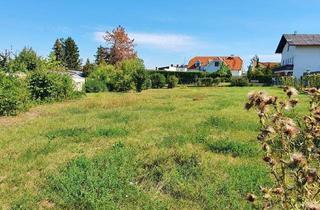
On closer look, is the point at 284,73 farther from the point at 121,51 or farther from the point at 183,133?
the point at 183,133

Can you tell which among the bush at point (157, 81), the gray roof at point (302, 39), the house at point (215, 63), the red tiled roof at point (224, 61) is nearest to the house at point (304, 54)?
the gray roof at point (302, 39)

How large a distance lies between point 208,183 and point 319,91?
148 inches

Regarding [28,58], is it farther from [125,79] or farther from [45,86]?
[125,79]

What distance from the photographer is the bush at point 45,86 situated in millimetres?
20078

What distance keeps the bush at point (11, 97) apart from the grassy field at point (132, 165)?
12.2 ft

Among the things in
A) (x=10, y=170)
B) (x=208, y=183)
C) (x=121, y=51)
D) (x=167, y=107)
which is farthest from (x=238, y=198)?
(x=121, y=51)

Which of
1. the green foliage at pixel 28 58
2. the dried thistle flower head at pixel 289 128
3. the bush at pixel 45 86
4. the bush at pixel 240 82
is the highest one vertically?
the green foliage at pixel 28 58

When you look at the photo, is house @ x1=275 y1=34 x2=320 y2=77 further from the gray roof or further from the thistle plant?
the thistle plant

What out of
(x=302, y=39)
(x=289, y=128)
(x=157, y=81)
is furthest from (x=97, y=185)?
(x=302, y=39)

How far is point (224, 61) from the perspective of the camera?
76.8 m

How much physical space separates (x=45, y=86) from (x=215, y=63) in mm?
58048

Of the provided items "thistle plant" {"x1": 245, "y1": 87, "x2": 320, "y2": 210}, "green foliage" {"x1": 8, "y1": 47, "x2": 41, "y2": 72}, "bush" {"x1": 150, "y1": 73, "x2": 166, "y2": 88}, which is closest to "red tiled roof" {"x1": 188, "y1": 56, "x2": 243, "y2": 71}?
"bush" {"x1": 150, "y1": 73, "x2": 166, "y2": 88}

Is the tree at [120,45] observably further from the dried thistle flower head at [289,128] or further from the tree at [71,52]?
the dried thistle flower head at [289,128]

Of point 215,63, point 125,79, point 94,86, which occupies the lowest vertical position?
point 94,86
